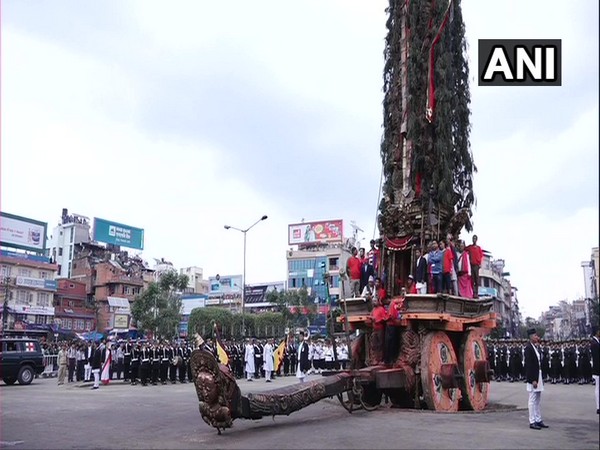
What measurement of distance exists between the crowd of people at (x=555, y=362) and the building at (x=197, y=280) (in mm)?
91660

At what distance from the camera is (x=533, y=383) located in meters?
10.8

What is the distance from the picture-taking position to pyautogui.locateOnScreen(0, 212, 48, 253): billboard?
61.2m

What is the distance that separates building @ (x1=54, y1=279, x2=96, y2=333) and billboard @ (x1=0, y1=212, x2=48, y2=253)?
7.11 meters

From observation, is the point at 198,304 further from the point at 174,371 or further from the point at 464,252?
the point at 464,252

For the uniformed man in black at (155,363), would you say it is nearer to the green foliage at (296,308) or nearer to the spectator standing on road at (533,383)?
the spectator standing on road at (533,383)

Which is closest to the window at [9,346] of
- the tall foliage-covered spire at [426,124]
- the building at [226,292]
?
the tall foliage-covered spire at [426,124]

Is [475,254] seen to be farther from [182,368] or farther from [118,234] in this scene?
[118,234]

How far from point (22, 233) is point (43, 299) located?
25.7 ft

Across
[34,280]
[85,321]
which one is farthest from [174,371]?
[85,321]

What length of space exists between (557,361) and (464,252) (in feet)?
46.1

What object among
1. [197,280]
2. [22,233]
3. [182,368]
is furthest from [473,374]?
[197,280]

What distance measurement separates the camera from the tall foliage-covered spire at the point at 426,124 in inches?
598

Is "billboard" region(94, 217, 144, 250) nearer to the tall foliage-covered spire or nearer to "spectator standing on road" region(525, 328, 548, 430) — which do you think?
the tall foliage-covered spire

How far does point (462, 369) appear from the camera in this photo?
13656 millimetres
